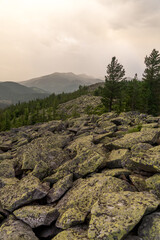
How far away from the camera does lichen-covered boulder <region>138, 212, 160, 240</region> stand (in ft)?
14.7

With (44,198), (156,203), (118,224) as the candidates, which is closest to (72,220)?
(118,224)

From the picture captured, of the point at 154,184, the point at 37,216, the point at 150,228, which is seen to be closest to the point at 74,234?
the point at 37,216

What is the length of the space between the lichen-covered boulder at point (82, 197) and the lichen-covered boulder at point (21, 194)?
50.3 inches

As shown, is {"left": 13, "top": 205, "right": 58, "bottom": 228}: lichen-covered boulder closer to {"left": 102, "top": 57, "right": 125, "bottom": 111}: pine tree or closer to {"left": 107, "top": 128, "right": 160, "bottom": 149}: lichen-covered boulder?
{"left": 107, "top": 128, "right": 160, "bottom": 149}: lichen-covered boulder

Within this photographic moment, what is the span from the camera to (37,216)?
618cm

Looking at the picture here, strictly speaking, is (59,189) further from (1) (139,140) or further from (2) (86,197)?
(1) (139,140)

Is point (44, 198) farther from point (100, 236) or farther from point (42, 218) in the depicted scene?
point (100, 236)

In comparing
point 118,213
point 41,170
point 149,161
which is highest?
point 149,161

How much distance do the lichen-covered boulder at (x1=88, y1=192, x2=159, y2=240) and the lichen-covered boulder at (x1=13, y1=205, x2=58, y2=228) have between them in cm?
216

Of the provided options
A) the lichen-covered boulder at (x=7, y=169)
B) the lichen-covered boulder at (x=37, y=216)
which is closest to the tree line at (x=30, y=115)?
the lichen-covered boulder at (x=7, y=169)

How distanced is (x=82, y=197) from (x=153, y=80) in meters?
45.1

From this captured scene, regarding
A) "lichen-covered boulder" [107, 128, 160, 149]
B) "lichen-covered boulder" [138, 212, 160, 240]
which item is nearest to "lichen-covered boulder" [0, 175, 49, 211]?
"lichen-covered boulder" [138, 212, 160, 240]

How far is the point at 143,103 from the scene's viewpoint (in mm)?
Answer: 39906

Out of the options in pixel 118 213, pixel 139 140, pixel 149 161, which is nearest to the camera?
pixel 118 213
